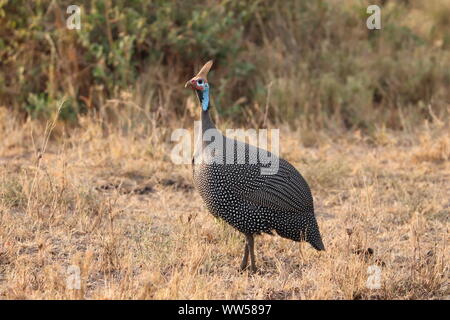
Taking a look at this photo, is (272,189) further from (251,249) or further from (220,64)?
(220,64)

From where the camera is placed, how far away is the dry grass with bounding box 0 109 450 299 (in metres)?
3.64

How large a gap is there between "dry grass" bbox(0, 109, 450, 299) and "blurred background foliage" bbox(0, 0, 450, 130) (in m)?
0.41

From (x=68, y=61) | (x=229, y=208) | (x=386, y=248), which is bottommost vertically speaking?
(x=386, y=248)

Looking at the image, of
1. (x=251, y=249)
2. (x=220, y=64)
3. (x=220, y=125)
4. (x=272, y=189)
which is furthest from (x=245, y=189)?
(x=220, y=64)

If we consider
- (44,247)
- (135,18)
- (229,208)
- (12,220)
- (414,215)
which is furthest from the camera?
(135,18)

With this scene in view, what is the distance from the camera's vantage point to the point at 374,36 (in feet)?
26.5

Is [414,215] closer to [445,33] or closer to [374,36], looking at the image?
[374,36]

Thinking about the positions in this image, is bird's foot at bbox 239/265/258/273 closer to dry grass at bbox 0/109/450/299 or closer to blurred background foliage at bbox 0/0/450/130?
dry grass at bbox 0/109/450/299

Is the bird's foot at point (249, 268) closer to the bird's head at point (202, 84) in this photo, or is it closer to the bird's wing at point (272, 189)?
the bird's wing at point (272, 189)

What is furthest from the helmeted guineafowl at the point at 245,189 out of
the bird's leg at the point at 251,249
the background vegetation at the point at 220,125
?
the background vegetation at the point at 220,125

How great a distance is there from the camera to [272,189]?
12.8ft

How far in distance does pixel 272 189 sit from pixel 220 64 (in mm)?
3446

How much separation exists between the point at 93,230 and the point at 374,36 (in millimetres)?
4629

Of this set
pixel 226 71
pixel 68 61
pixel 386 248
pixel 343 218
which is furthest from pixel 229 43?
pixel 386 248
